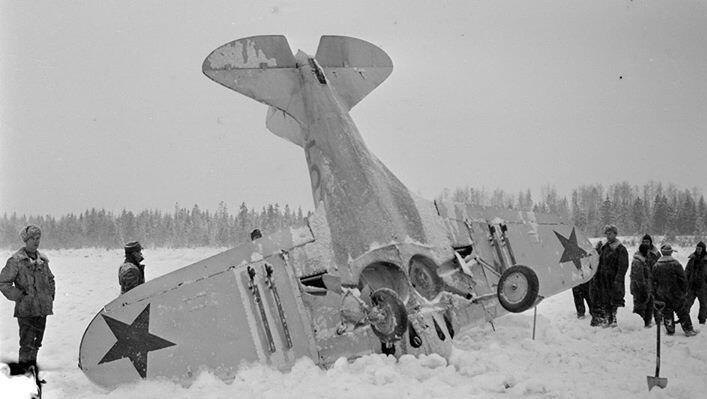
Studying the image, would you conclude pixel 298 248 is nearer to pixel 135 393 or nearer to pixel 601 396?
pixel 135 393

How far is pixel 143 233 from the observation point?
63.2m

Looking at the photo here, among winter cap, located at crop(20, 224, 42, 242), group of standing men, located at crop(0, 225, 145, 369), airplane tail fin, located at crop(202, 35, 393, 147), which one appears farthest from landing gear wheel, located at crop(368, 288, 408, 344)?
airplane tail fin, located at crop(202, 35, 393, 147)

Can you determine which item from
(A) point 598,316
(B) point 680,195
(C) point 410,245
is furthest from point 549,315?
(B) point 680,195

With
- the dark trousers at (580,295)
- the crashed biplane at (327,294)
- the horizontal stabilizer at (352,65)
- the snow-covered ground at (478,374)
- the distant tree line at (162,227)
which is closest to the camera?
the snow-covered ground at (478,374)

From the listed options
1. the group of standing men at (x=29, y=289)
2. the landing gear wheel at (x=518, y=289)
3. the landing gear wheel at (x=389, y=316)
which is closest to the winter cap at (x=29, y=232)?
the group of standing men at (x=29, y=289)

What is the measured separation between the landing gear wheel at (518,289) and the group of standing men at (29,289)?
5.09 metres

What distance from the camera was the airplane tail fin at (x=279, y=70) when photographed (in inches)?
339

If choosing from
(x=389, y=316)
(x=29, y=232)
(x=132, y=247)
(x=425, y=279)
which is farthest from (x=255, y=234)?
(x=389, y=316)

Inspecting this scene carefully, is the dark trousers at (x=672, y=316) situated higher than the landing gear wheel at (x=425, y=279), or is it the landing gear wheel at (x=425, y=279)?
the landing gear wheel at (x=425, y=279)

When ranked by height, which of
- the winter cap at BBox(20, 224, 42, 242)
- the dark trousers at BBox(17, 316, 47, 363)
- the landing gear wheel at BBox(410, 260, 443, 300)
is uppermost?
the winter cap at BBox(20, 224, 42, 242)

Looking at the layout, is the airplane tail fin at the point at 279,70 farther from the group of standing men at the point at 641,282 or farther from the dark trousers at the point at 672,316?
the dark trousers at the point at 672,316

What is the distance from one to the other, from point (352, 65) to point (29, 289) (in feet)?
20.1

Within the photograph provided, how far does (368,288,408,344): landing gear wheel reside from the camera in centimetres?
443

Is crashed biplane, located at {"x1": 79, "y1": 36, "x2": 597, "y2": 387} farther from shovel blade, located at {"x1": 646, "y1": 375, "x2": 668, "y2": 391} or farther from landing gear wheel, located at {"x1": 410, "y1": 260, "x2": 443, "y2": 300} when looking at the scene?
shovel blade, located at {"x1": 646, "y1": 375, "x2": 668, "y2": 391}
